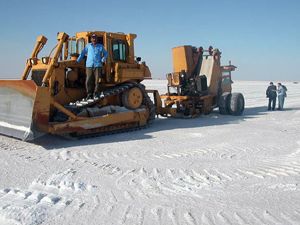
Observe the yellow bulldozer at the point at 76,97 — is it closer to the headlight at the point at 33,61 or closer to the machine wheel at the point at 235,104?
the headlight at the point at 33,61

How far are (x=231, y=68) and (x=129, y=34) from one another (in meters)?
5.89

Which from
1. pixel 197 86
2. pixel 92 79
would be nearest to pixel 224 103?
pixel 197 86

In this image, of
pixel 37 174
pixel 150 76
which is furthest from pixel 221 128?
pixel 37 174

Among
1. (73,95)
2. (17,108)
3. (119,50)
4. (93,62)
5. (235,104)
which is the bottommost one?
(235,104)

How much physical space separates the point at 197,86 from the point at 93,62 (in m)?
5.20

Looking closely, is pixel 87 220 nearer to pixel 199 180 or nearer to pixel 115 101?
pixel 199 180

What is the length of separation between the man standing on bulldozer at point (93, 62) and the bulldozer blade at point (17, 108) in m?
1.79

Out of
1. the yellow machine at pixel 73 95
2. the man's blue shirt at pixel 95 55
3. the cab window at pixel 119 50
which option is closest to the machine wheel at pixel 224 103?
the yellow machine at pixel 73 95

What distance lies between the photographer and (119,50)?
9.82 metres

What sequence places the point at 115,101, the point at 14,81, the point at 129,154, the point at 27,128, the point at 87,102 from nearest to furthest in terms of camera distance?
the point at 129,154 → the point at 27,128 → the point at 14,81 → the point at 87,102 → the point at 115,101

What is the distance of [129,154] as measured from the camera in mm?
6867

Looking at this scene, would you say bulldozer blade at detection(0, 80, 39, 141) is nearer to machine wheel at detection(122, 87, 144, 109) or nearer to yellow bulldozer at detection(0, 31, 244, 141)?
yellow bulldozer at detection(0, 31, 244, 141)

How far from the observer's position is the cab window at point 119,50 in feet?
31.7

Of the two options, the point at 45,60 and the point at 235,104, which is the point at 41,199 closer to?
the point at 45,60
